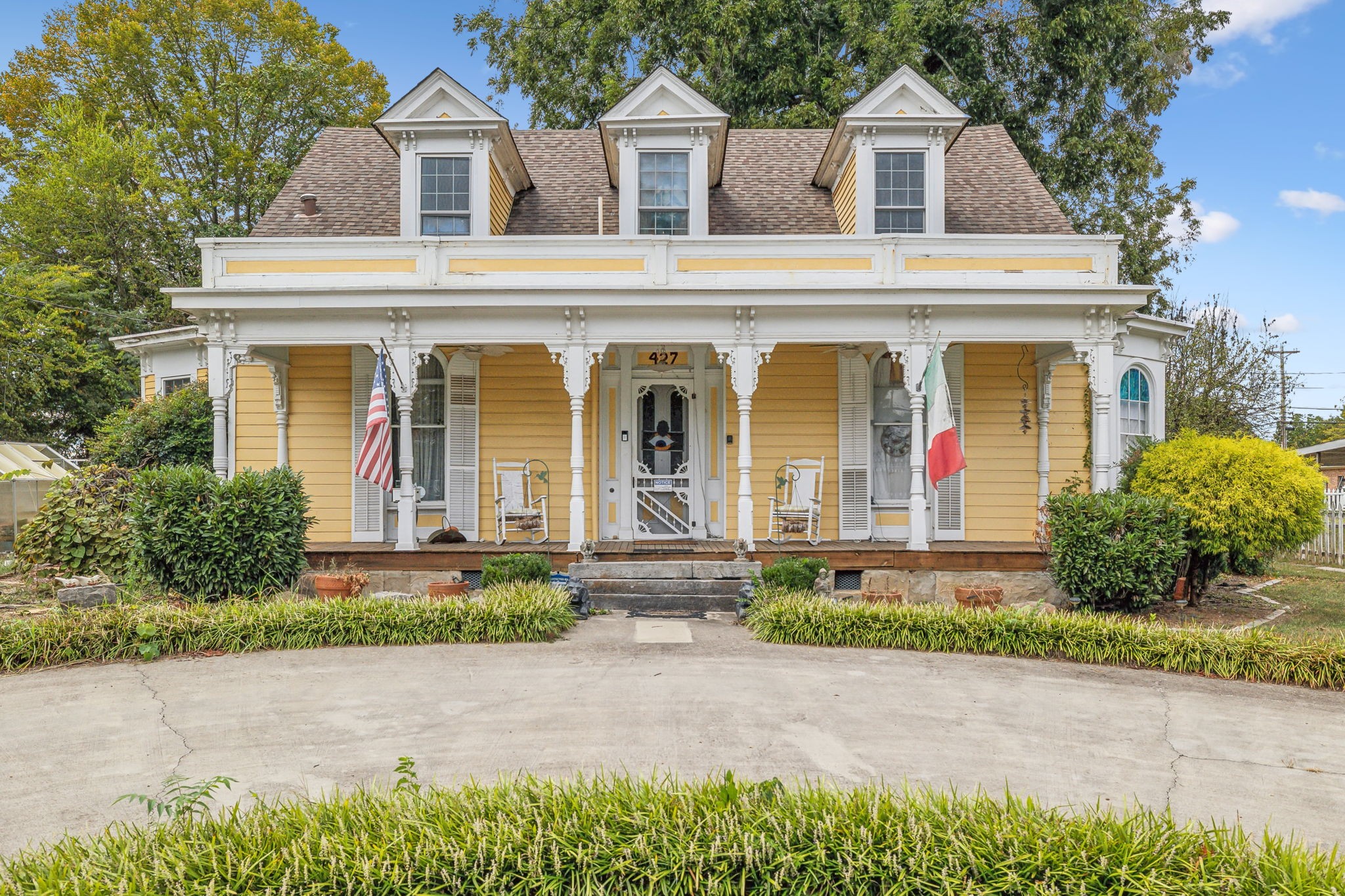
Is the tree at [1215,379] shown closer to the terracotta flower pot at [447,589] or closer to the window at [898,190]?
the window at [898,190]

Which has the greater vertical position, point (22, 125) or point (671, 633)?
point (22, 125)

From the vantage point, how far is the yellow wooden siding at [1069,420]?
1243cm

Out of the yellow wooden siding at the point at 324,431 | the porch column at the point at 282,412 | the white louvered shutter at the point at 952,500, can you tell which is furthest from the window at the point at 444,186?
the white louvered shutter at the point at 952,500

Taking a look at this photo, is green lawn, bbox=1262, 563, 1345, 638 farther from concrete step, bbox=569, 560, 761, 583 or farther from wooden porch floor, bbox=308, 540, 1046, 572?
concrete step, bbox=569, 560, 761, 583

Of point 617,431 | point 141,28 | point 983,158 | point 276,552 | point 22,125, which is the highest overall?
point 141,28

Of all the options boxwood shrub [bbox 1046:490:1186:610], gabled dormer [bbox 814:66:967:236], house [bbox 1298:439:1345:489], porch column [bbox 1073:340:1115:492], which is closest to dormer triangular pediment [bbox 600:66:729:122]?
gabled dormer [bbox 814:66:967:236]

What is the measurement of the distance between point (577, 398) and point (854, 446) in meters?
4.22

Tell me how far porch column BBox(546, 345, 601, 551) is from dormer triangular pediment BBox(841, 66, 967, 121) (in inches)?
198

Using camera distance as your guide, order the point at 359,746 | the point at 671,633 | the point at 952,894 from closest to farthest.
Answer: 1. the point at 952,894
2. the point at 359,746
3. the point at 671,633

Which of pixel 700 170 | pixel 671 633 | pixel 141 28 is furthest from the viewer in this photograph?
pixel 141 28

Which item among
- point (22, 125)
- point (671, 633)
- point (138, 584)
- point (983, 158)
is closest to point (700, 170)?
point (983, 158)

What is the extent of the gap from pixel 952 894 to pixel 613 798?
1.47 metres

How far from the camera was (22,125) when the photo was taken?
25.6m

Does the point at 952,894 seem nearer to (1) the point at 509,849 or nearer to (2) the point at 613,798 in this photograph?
(2) the point at 613,798
